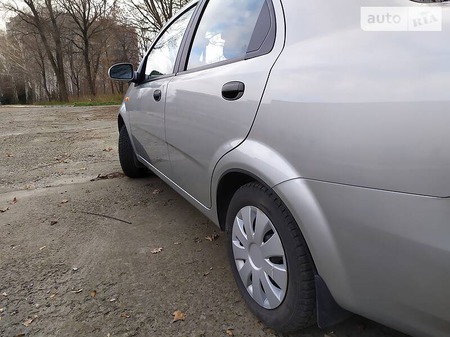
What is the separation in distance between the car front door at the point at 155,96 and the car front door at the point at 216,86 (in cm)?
21

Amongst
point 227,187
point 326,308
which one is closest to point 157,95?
point 227,187

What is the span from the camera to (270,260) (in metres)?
1.59

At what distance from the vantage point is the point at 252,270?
173 centimetres

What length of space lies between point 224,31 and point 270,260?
4.34 ft

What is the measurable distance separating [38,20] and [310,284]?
33394mm

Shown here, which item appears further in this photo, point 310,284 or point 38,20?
point 38,20

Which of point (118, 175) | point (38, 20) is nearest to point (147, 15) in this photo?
point (38, 20)

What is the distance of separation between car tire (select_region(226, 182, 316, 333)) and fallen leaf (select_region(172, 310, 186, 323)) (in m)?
0.33

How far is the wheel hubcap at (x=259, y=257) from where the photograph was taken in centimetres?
154

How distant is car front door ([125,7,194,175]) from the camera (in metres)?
2.68

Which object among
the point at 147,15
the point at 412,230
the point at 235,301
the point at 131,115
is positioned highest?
the point at 147,15

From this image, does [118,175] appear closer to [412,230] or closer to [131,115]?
[131,115]

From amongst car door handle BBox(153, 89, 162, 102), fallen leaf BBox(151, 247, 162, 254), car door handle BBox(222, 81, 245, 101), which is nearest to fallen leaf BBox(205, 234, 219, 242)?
fallen leaf BBox(151, 247, 162, 254)

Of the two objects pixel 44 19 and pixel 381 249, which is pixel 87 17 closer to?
pixel 44 19
